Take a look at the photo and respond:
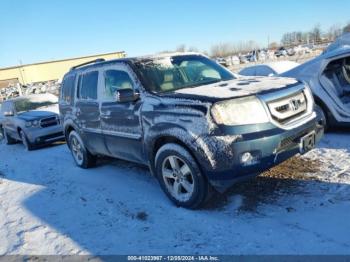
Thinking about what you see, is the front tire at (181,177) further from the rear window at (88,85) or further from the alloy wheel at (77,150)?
the alloy wheel at (77,150)

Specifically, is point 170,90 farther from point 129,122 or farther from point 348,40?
point 348,40

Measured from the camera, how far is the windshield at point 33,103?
11.6 meters

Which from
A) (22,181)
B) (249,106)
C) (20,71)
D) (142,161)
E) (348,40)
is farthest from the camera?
(20,71)

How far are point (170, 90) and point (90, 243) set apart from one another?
7.00 ft

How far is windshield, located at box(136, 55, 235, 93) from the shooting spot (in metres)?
4.90

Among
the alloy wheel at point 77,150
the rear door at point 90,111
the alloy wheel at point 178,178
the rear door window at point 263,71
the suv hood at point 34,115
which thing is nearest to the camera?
the alloy wheel at point 178,178

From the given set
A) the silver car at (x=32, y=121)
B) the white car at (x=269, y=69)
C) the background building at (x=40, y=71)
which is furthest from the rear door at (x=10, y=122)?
the background building at (x=40, y=71)

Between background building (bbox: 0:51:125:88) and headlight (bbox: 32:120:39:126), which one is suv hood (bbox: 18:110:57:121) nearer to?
headlight (bbox: 32:120:39:126)

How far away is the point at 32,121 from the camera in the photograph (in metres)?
10.4

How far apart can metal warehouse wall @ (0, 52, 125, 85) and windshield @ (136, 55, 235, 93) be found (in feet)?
206

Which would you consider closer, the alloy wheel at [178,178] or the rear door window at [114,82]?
the alloy wheel at [178,178]

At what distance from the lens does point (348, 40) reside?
11.2 m

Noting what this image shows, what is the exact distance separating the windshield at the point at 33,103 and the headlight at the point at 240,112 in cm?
930

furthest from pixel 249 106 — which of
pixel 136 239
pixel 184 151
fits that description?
pixel 136 239
